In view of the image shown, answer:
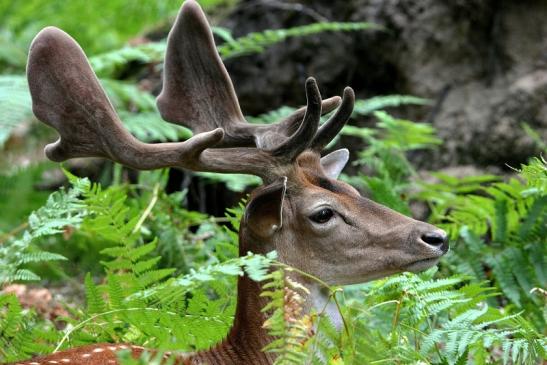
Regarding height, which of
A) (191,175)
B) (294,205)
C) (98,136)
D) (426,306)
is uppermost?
(98,136)

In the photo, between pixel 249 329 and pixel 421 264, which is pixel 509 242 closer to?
pixel 421 264

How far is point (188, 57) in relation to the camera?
4.52 meters

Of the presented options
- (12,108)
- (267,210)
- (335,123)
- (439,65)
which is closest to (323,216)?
(267,210)

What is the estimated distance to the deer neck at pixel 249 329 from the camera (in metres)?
3.70

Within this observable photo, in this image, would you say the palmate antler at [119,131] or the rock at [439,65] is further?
the rock at [439,65]

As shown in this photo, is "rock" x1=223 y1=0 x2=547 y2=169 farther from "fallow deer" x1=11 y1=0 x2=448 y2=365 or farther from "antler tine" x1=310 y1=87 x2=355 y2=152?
"fallow deer" x1=11 y1=0 x2=448 y2=365

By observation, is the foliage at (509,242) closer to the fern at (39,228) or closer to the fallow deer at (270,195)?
the fallow deer at (270,195)

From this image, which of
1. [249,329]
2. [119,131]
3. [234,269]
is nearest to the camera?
[234,269]

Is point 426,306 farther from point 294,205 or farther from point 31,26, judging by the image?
point 31,26

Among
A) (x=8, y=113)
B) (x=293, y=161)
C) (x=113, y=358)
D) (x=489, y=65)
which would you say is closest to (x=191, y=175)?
(x=8, y=113)

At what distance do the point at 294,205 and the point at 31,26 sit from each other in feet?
20.6

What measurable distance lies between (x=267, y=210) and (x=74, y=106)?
88 centimetres

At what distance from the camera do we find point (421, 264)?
3826 millimetres

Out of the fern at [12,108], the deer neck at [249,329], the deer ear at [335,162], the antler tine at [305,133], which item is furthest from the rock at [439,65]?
the deer neck at [249,329]
